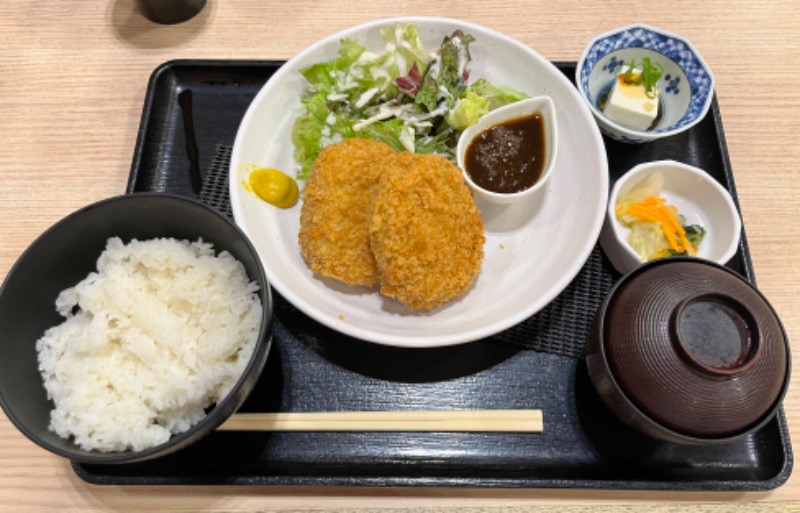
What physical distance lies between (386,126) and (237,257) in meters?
0.87

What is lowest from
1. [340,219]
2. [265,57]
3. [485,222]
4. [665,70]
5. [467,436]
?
[467,436]

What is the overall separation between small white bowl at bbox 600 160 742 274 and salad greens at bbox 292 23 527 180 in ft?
1.91

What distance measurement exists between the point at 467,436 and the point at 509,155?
1.06 metres

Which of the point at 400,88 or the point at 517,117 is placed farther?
the point at 400,88

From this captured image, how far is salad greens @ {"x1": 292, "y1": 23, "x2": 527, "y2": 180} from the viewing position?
2256 mm

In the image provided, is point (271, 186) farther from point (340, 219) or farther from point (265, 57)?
point (265, 57)

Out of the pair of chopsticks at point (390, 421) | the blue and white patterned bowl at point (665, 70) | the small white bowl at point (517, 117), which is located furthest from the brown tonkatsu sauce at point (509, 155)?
the pair of chopsticks at point (390, 421)

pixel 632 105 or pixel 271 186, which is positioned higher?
pixel 632 105

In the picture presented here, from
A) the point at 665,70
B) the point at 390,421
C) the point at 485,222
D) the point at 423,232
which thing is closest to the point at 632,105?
the point at 665,70

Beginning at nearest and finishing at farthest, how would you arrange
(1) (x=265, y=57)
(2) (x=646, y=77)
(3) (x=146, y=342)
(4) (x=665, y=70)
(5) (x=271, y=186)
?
(3) (x=146, y=342) → (5) (x=271, y=186) → (2) (x=646, y=77) → (4) (x=665, y=70) → (1) (x=265, y=57)

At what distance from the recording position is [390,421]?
175cm

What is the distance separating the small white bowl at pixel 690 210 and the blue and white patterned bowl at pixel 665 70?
0.64 ft

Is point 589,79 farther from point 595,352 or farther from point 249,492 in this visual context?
point 249,492

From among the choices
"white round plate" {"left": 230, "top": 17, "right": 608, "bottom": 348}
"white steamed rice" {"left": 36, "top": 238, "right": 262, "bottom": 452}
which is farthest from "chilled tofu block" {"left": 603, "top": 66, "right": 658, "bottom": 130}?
"white steamed rice" {"left": 36, "top": 238, "right": 262, "bottom": 452}
